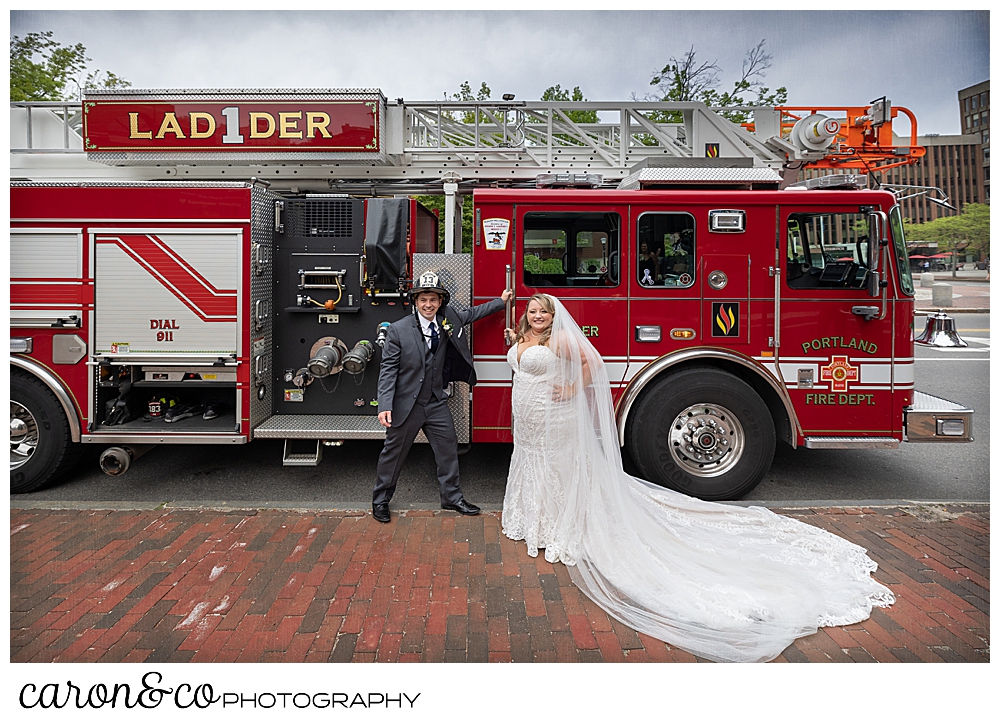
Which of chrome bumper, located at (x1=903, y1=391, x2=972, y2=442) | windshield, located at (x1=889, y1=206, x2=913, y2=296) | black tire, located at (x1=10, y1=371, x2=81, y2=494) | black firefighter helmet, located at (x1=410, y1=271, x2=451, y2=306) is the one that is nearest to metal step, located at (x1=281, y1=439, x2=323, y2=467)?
black firefighter helmet, located at (x1=410, y1=271, x2=451, y2=306)

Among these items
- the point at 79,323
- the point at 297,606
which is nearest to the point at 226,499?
the point at 79,323

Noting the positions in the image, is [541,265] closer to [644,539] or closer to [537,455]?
[537,455]

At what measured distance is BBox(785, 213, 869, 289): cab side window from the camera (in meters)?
5.80

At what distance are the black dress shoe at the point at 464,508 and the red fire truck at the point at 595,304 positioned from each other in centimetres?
72

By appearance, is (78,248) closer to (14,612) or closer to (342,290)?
(342,290)

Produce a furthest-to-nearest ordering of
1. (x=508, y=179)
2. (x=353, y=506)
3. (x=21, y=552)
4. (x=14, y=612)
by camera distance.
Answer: (x=508, y=179)
(x=353, y=506)
(x=21, y=552)
(x=14, y=612)

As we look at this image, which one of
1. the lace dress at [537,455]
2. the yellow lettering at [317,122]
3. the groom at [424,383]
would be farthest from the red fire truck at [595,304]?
the lace dress at [537,455]

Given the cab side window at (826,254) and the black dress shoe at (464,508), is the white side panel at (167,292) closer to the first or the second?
the black dress shoe at (464,508)

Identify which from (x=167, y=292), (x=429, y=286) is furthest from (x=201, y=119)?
(x=429, y=286)

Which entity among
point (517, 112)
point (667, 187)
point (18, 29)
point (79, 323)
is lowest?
point (79, 323)

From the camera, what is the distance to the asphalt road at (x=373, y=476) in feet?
20.0

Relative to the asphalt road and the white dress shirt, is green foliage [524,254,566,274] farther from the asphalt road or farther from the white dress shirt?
the asphalt road

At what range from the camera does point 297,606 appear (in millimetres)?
4078

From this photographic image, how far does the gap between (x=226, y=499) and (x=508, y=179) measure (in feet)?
12.9
